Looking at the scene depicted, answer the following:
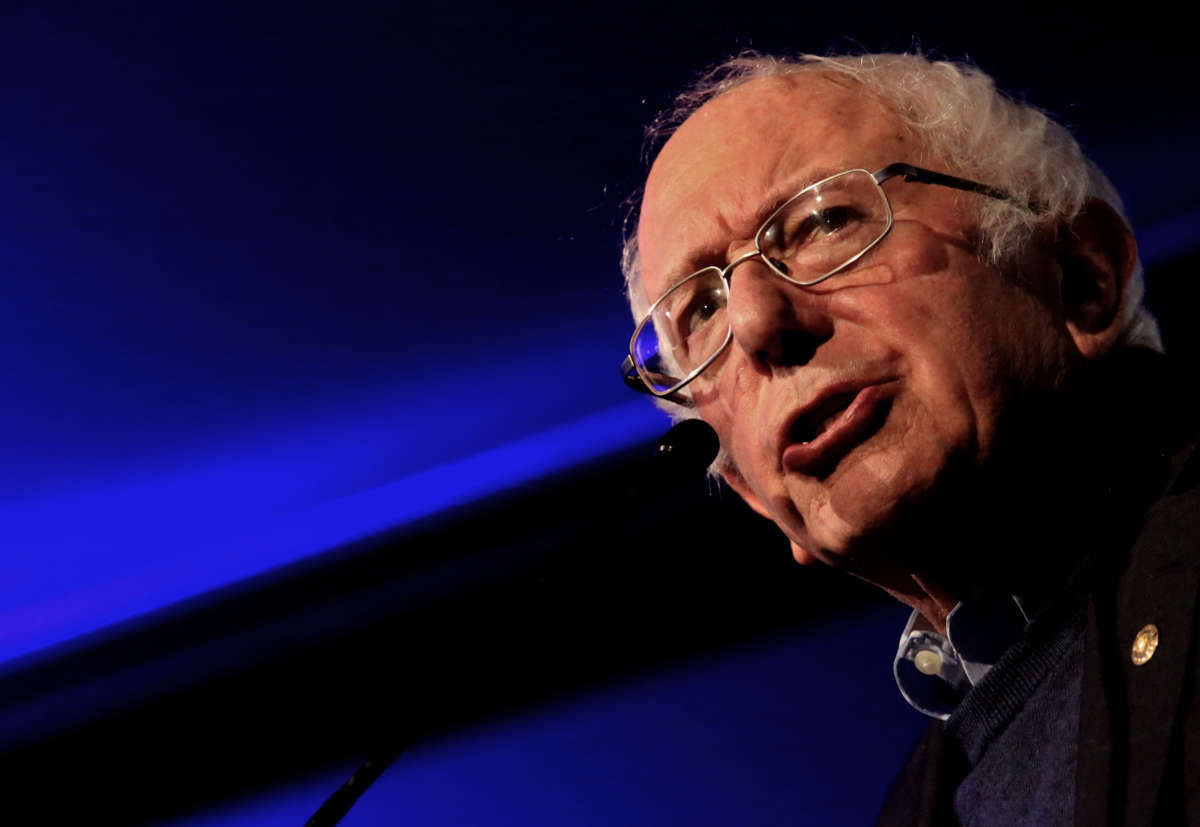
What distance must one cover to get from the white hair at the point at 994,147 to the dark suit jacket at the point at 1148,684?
361 millimetres

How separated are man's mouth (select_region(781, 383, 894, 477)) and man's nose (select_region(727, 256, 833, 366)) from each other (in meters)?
0.06

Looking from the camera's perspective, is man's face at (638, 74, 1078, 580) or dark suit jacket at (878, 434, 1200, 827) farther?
man's face at (638, 74, 1078, 580)

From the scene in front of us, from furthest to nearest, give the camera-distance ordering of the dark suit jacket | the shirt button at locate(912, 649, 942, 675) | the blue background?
the blue background
the shirt button at locate(912, 649, 942, 675)
the dark suit jacket

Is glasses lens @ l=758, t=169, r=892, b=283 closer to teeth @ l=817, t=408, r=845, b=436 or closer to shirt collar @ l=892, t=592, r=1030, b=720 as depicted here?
teeth @ l=817, t=408, r=845, b=436

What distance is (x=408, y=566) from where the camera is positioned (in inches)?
81.3

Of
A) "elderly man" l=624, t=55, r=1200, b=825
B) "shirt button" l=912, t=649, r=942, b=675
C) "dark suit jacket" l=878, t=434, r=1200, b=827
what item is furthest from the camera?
"shirt button" l=912, t=649, r=942, b=675

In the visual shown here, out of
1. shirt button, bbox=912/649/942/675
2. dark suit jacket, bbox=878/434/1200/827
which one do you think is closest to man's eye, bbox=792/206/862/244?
dark suit jacket, bbox=878/434/1200/827

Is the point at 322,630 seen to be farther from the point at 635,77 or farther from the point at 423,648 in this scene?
the point at 635,77

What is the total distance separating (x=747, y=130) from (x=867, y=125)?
0.51ft

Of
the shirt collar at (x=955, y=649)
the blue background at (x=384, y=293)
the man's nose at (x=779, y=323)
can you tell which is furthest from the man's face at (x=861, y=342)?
the blue background at (x=384, y=293)

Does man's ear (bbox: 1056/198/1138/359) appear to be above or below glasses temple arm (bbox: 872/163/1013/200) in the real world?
below

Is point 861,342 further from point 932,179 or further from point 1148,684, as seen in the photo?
point 1148,684

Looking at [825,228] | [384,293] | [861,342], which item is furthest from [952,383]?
[384,293]

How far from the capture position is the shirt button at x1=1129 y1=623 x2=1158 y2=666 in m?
0.87
